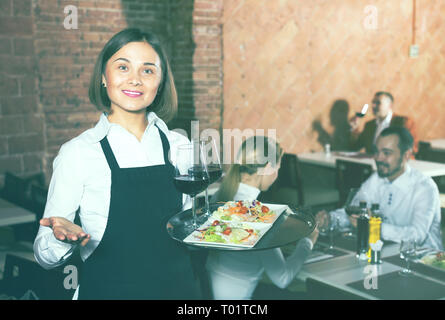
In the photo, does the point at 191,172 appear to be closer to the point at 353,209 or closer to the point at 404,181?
the point at 353,209

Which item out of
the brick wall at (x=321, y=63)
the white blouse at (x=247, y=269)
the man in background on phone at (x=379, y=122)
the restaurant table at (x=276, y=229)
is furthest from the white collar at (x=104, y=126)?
the man in background on phone at (x=379, y=122)

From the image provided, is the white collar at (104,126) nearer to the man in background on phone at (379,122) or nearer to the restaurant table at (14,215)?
the restaurant table at (14,215)

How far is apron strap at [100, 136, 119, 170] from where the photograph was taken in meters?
1.38

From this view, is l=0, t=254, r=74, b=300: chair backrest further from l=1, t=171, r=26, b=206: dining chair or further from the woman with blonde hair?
l=1, t=171, r=26, b=206: dining chair

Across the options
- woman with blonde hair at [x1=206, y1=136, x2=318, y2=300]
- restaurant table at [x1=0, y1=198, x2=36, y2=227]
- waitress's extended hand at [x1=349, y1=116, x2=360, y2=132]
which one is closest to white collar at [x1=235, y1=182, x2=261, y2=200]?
woman with blonde hair at [x1=206, y1=136, x2=318, y2=300]

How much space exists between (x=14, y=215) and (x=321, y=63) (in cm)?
393

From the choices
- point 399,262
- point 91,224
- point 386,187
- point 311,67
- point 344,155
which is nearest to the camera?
point 91,224

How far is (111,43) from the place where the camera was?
1368mm

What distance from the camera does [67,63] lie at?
170 inches

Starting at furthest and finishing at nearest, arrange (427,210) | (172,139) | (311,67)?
(311,67) → (427,210) → (172,139)

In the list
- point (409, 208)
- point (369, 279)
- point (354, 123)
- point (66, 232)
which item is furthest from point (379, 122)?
point (66, 232)
